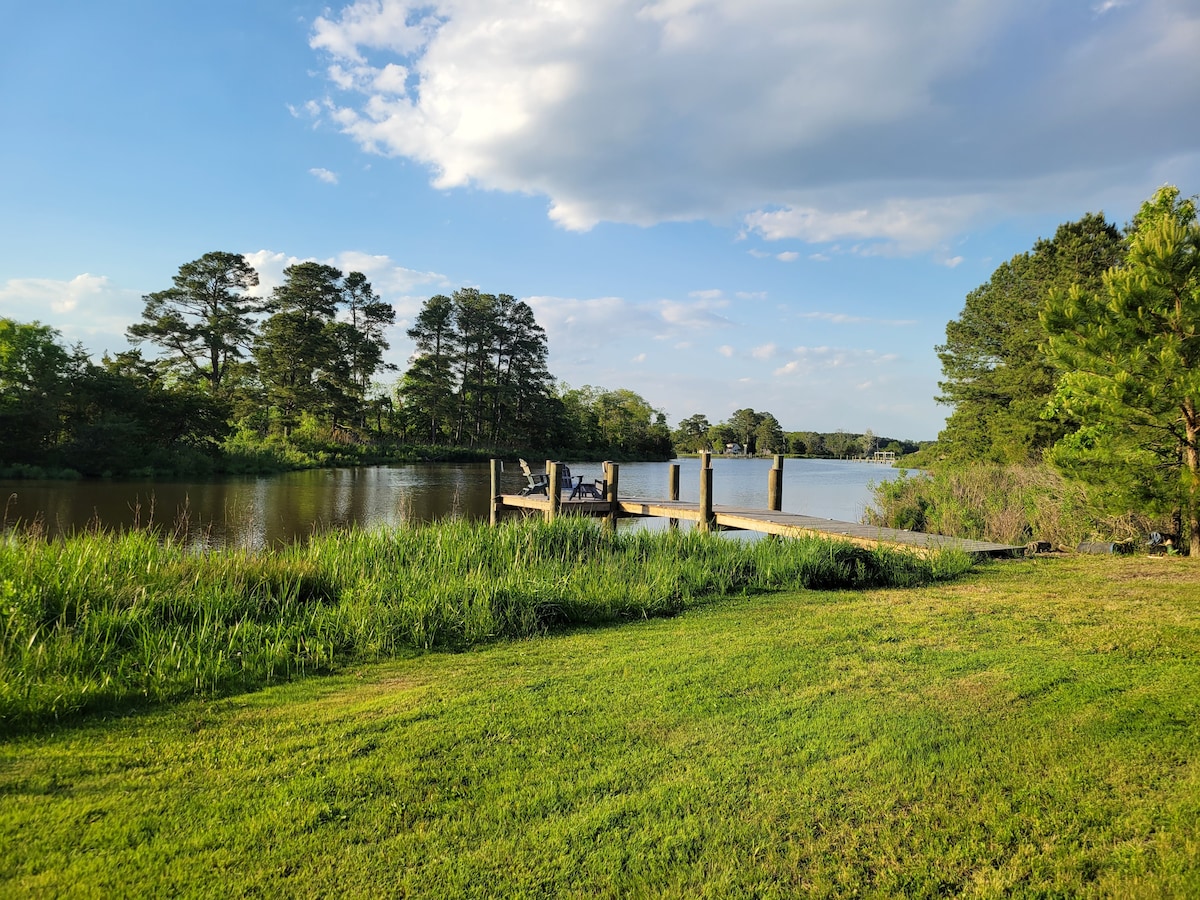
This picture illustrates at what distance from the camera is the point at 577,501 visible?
16203 millimetres

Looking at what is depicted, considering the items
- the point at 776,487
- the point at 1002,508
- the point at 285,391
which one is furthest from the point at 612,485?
the point at 285,391

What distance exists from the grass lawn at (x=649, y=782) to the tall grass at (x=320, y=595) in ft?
1.81

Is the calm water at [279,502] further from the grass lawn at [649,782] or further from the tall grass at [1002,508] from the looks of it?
the grass lawn at [649,782]

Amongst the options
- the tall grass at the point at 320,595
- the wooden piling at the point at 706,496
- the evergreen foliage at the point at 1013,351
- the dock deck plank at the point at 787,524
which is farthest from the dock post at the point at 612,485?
the evergreen foliage at the point at 1013,351

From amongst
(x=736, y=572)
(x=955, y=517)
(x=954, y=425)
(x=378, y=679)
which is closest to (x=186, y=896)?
(x=378, y=679)

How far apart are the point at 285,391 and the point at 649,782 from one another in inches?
1722

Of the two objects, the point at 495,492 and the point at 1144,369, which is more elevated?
the point at 1144,369

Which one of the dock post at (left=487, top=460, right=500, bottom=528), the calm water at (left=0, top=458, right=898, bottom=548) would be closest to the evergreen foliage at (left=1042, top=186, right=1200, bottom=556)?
the calm water at (left=0, top=458, right=898, bottom=548)

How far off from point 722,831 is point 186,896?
→ 188cm

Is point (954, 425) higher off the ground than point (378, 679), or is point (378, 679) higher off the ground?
point (954, 425)

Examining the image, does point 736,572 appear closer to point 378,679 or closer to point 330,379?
point 378,679

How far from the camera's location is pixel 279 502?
76.1 feet

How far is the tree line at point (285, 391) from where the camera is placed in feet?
91.1

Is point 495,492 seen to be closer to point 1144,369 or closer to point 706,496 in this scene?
point 706,496
